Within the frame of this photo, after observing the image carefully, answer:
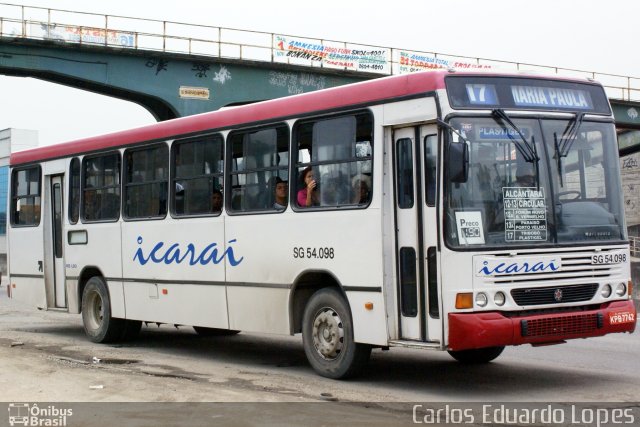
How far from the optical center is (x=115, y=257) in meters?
14.7

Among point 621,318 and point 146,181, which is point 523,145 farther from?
point 146,181

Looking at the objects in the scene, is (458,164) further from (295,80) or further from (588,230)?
(295,80)

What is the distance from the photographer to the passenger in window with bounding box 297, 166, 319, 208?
35.5 ft

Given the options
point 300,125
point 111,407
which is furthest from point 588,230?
point 111,407

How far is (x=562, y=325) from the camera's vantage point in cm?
941

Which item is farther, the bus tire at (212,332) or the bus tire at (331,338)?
the bus tire at (212,332)

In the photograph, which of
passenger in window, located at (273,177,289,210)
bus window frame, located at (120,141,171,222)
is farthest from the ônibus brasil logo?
bus window frame, located at (120,141,171,222)

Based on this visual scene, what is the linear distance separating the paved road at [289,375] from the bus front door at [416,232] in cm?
72

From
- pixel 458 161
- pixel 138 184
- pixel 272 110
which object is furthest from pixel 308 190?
pixel 138 184

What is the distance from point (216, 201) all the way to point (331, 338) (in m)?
2.77

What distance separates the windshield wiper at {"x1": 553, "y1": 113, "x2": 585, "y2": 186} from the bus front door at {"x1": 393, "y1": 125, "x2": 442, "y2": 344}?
1.25 metres

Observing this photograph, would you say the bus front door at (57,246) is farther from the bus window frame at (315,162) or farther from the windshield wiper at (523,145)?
the windshield wiper at (523,145)

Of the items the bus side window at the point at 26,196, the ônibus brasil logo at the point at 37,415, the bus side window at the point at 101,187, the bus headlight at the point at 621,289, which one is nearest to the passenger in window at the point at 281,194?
the ônibus brasil logo at the point at 37,415

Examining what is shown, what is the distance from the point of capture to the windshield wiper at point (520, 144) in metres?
9.51
